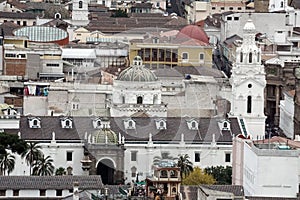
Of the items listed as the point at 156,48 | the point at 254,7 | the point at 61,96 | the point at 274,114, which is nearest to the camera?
the point at 61,96

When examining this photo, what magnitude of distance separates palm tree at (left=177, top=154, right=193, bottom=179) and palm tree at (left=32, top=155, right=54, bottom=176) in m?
5.44

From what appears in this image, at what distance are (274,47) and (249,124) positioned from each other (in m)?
29.8

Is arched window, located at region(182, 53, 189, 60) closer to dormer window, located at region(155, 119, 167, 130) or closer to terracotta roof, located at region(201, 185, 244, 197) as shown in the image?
dormer window, located at region(155, 119, 167, 130)

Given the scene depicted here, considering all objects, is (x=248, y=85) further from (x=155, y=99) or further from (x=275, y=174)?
(x=275, y=174)

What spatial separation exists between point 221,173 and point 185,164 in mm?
2648

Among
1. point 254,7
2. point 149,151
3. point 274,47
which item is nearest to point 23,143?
point 149,151

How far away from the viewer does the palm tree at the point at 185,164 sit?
71688 millimetres

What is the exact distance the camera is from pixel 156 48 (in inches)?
4163

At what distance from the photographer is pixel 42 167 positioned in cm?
7181

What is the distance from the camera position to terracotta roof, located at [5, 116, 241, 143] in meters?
76.3

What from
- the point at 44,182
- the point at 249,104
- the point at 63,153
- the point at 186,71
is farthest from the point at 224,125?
the point at 186,71

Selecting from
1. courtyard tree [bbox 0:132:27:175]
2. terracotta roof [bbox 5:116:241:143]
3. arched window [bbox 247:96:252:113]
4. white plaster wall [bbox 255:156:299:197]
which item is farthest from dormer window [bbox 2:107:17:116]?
white plaster wall [bbox 255:156:299:197]

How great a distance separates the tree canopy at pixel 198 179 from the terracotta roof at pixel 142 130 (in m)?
6.75

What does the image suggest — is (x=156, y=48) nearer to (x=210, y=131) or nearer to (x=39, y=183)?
(x=210, y=131)
